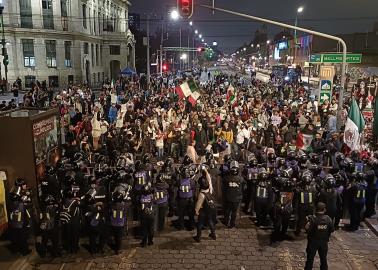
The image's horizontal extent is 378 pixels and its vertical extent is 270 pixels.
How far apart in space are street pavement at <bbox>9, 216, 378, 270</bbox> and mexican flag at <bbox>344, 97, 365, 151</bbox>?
325 centimetres

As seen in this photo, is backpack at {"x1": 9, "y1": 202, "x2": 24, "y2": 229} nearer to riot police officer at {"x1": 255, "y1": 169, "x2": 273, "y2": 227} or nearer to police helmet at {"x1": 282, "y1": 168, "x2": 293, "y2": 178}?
riot police officer at {"x1": 255, "y1": 169, "x2": 273, "y2": 227}

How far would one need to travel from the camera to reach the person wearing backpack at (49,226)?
8023 mm

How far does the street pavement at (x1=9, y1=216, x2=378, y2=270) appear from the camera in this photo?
26.6 ft

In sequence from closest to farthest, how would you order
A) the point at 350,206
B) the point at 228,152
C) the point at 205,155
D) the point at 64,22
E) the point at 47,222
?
the point at 47,222 → the point at 350,206 → the point at 205,155 → the point at 228,152 → the point at 64,22

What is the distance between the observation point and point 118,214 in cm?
827

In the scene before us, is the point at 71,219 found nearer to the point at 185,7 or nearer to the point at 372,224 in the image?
the point at 372,224

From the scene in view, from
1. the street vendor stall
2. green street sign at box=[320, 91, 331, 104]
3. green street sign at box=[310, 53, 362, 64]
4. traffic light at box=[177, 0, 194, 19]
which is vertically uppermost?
traffic light at box=[177, 0, 194, 19]

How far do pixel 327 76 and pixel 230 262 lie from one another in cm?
1103

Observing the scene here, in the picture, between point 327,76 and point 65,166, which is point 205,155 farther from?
point 327,76

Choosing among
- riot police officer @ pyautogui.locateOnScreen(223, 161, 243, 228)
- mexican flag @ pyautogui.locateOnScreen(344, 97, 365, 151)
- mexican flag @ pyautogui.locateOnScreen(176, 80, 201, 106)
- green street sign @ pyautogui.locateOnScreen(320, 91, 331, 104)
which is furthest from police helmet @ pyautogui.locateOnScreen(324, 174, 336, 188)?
mexican flag @ pyautogui.locateOnScreen(176, 80, 201, 106)

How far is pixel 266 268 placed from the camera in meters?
8.03

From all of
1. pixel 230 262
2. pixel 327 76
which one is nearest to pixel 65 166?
pixel 230 262

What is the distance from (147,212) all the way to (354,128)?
23.4ft

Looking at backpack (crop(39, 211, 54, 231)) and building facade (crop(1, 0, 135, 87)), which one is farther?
building facade (crop(1, 0, 135, 87))
